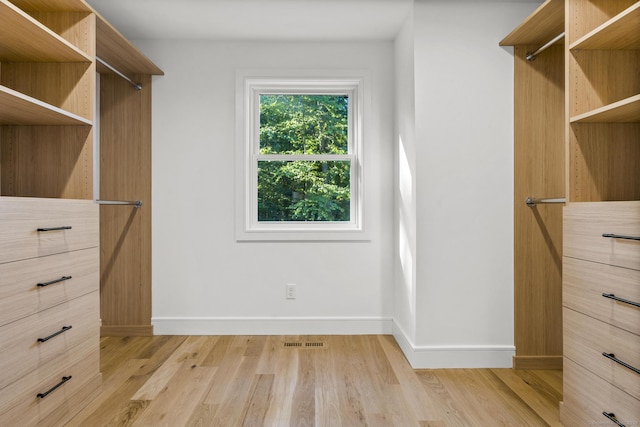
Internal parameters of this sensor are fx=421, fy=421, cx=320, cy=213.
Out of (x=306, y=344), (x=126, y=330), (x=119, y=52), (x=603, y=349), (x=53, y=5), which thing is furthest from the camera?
(x=126, y=330)

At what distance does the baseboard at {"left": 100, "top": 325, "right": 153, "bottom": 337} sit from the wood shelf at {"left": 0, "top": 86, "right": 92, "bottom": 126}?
1.68 m

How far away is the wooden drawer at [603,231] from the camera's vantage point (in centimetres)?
152

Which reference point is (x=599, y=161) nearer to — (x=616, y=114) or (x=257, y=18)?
(x=616, y=114)

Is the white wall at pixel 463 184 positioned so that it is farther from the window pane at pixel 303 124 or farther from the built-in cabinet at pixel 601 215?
the window pane at pixel 303 124

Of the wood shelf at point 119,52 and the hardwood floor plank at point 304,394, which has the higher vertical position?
the wood shelf at point 119,52

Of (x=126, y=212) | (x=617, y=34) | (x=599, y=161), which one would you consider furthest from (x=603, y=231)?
(x=126, y=212)

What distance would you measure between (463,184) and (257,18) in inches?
69.4

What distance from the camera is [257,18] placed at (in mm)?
2865

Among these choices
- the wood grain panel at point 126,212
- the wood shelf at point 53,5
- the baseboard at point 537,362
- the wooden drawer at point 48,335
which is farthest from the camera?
the wood grain panel at point 126,212

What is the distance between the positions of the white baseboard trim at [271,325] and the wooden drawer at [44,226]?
123 cm

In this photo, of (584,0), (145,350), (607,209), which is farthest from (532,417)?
(145,350)

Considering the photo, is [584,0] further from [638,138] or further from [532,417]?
[532,417]

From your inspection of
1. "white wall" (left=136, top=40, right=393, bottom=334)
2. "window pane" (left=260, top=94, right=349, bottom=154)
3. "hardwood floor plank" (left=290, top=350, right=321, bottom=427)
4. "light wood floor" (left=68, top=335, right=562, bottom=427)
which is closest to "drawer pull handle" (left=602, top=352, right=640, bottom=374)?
"light wood floor" (left=68, top=335, right=562, bottom=427)

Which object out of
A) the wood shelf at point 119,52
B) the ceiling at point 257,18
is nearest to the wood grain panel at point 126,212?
the wood shelf at point 119,52
